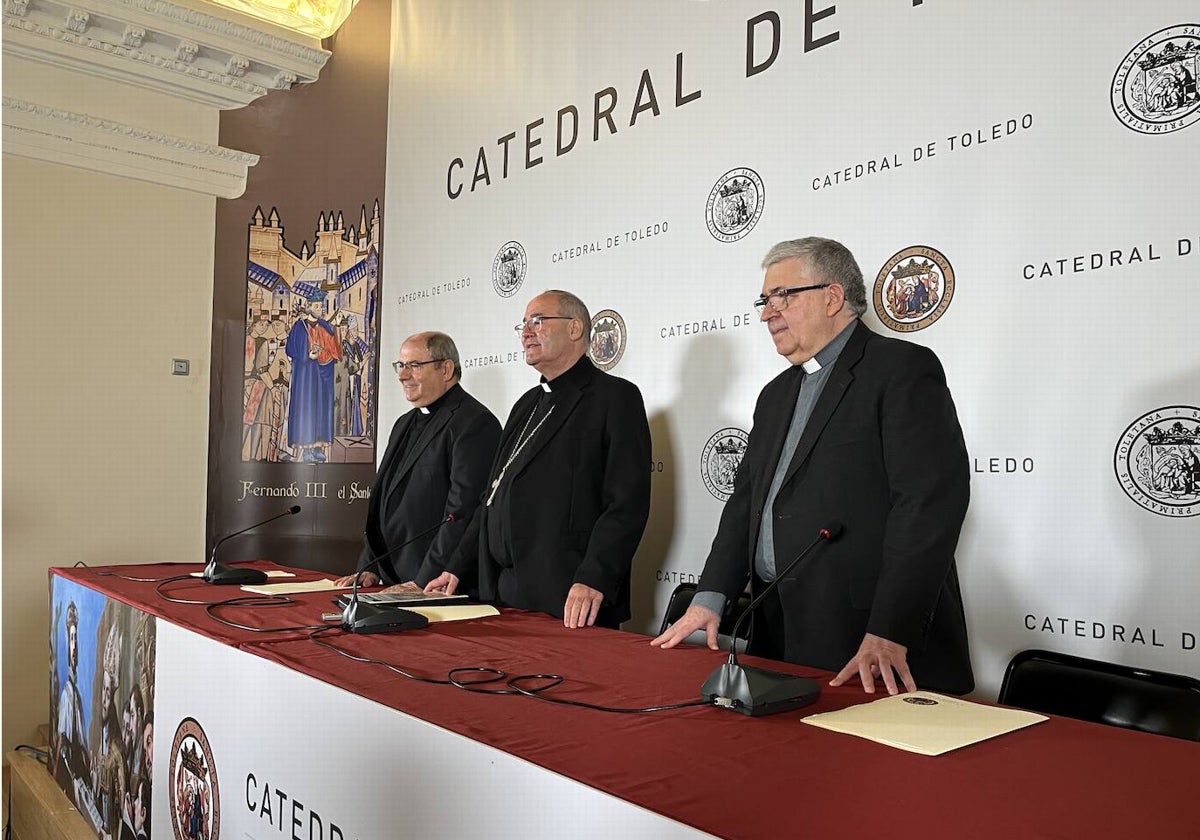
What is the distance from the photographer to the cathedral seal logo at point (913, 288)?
2740 mm

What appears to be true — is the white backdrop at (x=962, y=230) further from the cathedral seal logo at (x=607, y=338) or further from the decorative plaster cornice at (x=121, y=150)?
the decorative plaster cornice at (x=121, y=150)

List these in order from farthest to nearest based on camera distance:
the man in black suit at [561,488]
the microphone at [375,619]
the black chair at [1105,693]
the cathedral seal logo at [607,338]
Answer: the cathedral seal logo at [607,338], the man in black suit at [561,488], the microphone at [375,619], the black chair at [1105,693]

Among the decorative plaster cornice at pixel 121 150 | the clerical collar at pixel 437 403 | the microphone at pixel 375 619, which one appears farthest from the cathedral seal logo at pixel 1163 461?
the decorative plaster cornice at pixel 121 150

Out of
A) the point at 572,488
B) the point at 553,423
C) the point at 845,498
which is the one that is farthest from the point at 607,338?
the point at 845,498

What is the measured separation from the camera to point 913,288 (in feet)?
9.26

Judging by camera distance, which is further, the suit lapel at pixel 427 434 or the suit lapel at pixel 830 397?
the suit lapel at pixel 427 434

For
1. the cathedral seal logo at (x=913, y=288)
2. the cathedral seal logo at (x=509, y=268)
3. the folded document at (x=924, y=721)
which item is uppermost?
the cathedral seal logo at (x=509, y=268)

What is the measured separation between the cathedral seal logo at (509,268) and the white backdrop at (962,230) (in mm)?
69

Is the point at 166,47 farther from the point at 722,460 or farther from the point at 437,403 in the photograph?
the point at 722,460

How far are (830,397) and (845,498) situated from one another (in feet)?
0.77

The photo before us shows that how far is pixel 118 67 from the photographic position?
5777 millimetres

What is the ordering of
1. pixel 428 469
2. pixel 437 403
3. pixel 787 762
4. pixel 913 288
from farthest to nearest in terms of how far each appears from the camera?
pixel 437 403 < pixel 428 469 < pixel 913 288 < pixel 787 762

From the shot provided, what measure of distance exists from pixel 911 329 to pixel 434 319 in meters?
2.77

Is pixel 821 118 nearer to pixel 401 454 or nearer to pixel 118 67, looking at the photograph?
pixel 401 454
